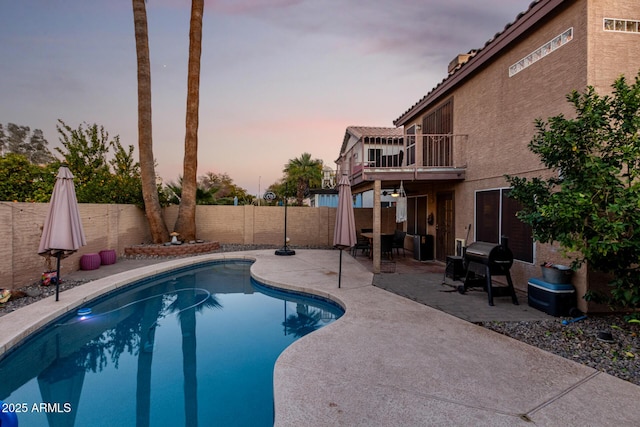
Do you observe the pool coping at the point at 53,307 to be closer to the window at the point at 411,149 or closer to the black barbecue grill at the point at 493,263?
the black barbecue grill at the point at 493,263

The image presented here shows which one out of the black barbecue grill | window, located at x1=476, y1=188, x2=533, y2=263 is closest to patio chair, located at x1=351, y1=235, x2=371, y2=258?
window, located at x1=476, y1=188, x2=533, y2=263

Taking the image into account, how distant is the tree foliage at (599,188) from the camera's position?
3.79 m

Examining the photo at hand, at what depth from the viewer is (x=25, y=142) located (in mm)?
36656

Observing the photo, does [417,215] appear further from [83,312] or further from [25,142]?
[25,142]

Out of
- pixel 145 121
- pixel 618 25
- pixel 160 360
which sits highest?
pixel 145 121

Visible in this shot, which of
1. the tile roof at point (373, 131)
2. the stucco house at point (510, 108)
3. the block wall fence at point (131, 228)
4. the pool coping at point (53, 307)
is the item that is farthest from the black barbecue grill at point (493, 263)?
the tile roof at point (373, 131)

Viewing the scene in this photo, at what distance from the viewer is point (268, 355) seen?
4.44 meters

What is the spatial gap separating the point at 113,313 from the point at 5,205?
10.8ft

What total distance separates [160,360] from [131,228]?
9.33 m

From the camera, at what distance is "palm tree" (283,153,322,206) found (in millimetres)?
30172

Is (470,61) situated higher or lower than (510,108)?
higher

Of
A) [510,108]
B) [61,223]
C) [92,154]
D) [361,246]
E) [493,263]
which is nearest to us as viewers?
[493,263]

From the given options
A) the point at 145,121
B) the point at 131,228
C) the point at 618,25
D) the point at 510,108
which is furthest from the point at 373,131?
the point at 618,25

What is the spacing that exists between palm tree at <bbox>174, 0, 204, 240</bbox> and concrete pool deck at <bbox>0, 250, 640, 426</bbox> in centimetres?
779
